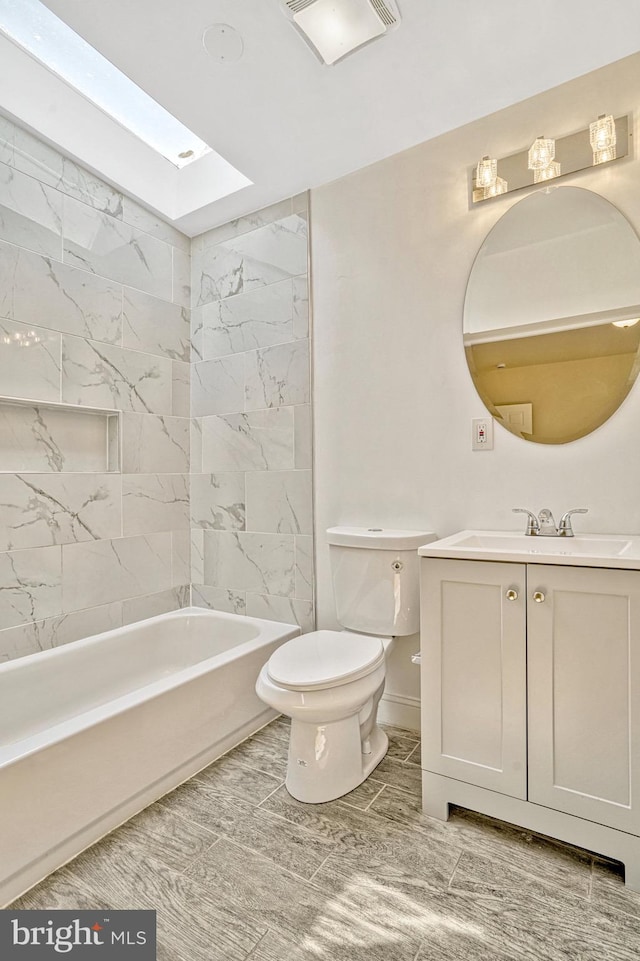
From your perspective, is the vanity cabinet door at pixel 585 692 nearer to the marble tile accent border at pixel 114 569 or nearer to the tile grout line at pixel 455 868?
the tile grout line at pixel 455 868

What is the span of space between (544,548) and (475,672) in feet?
1.56

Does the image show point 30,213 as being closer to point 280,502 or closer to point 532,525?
point 280,502

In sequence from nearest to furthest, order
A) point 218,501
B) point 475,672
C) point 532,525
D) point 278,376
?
1. point 475,672
2. point 532,525
3. point 278,376
4. point 218,501

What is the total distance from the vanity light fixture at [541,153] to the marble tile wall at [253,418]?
3.37 feet

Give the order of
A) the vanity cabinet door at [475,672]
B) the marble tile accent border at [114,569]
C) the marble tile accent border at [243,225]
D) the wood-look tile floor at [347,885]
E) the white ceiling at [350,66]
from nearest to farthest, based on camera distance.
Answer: the wood-look tile floor at [347,885] < the vanity cabinet door at [475,672] < the white ceiling at [350,66] < the marble tile accent border at [114,569] < the marble tile accent border at [243,225]

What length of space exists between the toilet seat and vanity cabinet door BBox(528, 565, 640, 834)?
54 cm

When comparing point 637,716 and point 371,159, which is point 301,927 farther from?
point 371,159

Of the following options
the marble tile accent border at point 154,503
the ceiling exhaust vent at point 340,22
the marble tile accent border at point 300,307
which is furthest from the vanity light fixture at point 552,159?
the marble tile accent border at point 154,503

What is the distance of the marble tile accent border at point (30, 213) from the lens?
196cm

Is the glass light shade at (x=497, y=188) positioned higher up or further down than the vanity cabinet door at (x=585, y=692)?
higher up

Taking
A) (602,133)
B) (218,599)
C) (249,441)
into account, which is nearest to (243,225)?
(249,441)

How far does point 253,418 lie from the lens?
8.45 feet

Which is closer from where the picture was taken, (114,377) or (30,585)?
(30,585)

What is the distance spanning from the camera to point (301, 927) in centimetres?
118
